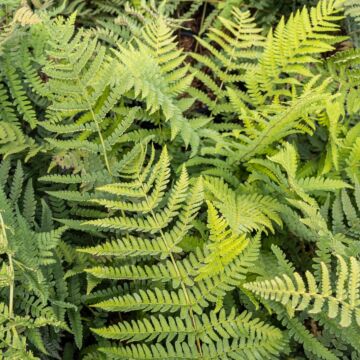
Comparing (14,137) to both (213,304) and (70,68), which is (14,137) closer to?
(70,68)

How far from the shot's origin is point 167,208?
224cm

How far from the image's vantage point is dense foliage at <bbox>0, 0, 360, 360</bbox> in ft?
6.47

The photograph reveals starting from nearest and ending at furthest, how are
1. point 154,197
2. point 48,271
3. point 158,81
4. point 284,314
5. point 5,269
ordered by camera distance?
1. point 5,269
2. point 154,197
3. point 284,314
4. point 48,271
5. point 158,81

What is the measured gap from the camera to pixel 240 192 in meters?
2.60

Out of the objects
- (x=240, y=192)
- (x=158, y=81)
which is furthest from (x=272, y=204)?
(x=158, y=81)

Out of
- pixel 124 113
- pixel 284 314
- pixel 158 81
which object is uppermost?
pixel 158 81

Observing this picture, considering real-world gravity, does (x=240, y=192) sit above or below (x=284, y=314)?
above

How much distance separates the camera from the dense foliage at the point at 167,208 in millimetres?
1973

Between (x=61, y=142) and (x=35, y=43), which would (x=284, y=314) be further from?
(x=35, y=43)

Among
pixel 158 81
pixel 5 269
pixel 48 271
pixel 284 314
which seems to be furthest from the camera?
pixel 158 81

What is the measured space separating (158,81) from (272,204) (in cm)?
95

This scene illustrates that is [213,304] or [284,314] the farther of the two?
[213,304]

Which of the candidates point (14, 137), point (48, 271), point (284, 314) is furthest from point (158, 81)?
point (284, 314)

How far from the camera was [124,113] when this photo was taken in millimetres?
2643
